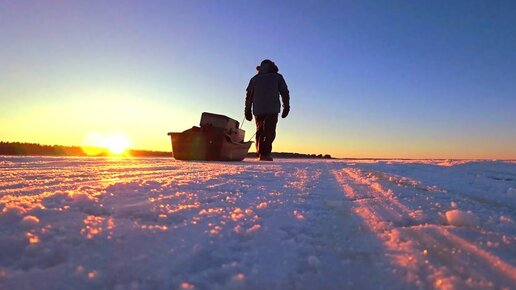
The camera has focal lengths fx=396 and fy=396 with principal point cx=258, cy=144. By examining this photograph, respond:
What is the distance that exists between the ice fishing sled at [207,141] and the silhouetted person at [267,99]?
1.04m

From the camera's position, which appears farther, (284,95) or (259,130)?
(259,130)

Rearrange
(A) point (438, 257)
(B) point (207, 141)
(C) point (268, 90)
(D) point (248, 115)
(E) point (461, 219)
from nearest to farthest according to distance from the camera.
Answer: (A) point (438, 257) → (E) point (461, 219) → (B) point (207, 141) → (C) point (268, 90) → (D) point (248, 115)

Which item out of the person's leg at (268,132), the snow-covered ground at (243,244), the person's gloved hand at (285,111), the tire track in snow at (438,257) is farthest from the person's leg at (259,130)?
the tire track in snow at (438,257)

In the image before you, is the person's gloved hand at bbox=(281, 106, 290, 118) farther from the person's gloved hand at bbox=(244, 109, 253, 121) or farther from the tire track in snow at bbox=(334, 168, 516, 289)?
the tire track in snow at bbox=(334, 168, 516, 289)

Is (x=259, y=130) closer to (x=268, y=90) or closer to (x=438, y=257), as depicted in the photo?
(x=268, y=90)

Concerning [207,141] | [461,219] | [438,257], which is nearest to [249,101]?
[207,141]

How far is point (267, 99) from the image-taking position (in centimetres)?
991

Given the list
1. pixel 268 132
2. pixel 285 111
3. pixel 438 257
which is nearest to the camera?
pixel 438 257

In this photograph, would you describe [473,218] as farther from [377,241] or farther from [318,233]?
[318,233]

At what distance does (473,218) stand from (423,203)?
0.52 metres

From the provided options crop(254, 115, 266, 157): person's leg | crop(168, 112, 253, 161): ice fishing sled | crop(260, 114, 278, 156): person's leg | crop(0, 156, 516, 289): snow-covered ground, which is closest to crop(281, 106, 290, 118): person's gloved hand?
crop(260, 114, 278, 156): person's leg

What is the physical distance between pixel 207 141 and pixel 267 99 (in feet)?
6.68

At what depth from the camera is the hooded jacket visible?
32.5 ft

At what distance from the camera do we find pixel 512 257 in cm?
109
